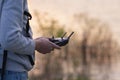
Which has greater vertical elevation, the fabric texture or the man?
the man

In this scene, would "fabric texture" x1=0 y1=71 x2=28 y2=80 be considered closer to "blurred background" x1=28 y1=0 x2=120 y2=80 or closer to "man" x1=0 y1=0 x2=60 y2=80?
"man" x1=0 y1=0 x2=60 y2=80

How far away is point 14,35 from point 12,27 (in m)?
0.04

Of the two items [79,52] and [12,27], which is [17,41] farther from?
[79,52]

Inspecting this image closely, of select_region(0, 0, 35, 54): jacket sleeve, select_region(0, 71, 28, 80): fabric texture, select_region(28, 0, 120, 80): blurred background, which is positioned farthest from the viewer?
select_region(28, 0, 120, 80): blurred background

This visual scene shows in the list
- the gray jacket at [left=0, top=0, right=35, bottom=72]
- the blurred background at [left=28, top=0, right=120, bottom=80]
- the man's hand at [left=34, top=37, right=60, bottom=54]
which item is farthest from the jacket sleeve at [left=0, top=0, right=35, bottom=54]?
the blurred background at [left=28, top=0, right=120, bottom=80]

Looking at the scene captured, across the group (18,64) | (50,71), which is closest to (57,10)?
(50,71)

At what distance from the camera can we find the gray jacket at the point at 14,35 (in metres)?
2.50

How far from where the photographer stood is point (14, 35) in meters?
2.52

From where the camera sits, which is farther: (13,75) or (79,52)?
(79,52)

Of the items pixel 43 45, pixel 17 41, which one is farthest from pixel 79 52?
pixel 17 41

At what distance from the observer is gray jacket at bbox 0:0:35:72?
250 cm

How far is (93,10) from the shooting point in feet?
32.1

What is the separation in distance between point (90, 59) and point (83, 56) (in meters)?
0.18

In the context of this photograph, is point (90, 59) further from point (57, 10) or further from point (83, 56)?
point (57, 10)
